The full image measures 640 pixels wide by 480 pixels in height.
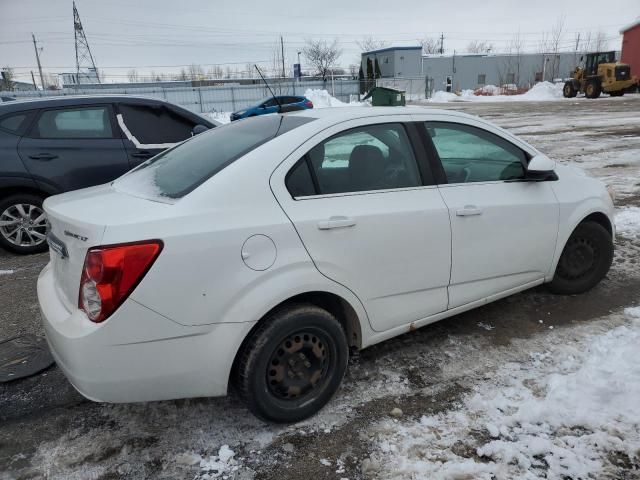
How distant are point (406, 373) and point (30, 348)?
266 centimetres

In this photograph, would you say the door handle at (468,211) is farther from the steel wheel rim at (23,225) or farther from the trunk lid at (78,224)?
the steel wheel rim at (23,225)

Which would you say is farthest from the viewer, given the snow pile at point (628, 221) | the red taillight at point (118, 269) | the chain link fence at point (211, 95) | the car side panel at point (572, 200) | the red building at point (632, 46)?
the red building at point (632, 46)

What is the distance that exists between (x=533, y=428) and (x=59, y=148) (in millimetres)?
5170

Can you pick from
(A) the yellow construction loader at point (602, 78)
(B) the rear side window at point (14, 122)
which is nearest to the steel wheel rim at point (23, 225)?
(B) the rear side window at point (14, 122)

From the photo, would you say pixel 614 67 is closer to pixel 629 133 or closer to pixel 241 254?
pixel 629 133

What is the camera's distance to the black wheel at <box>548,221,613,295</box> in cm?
389

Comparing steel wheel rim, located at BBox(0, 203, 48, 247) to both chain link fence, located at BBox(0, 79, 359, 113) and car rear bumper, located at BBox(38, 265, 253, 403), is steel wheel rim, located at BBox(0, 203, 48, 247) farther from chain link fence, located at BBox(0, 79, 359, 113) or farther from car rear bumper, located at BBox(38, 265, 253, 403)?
chain link fence, located at BBox(0, 79, 359, 113)

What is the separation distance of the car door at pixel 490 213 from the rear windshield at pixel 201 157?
102 cm

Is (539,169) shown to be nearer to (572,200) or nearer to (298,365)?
(572,200)

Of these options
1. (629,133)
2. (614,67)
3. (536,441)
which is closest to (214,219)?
(536,441)

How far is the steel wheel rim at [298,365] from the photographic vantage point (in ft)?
8.16

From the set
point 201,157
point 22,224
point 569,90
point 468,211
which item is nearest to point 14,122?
point 22,224

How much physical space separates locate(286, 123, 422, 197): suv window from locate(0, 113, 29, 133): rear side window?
13.3ft

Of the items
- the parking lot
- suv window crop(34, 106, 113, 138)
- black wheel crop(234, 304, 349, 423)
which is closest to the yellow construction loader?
the parking lot
